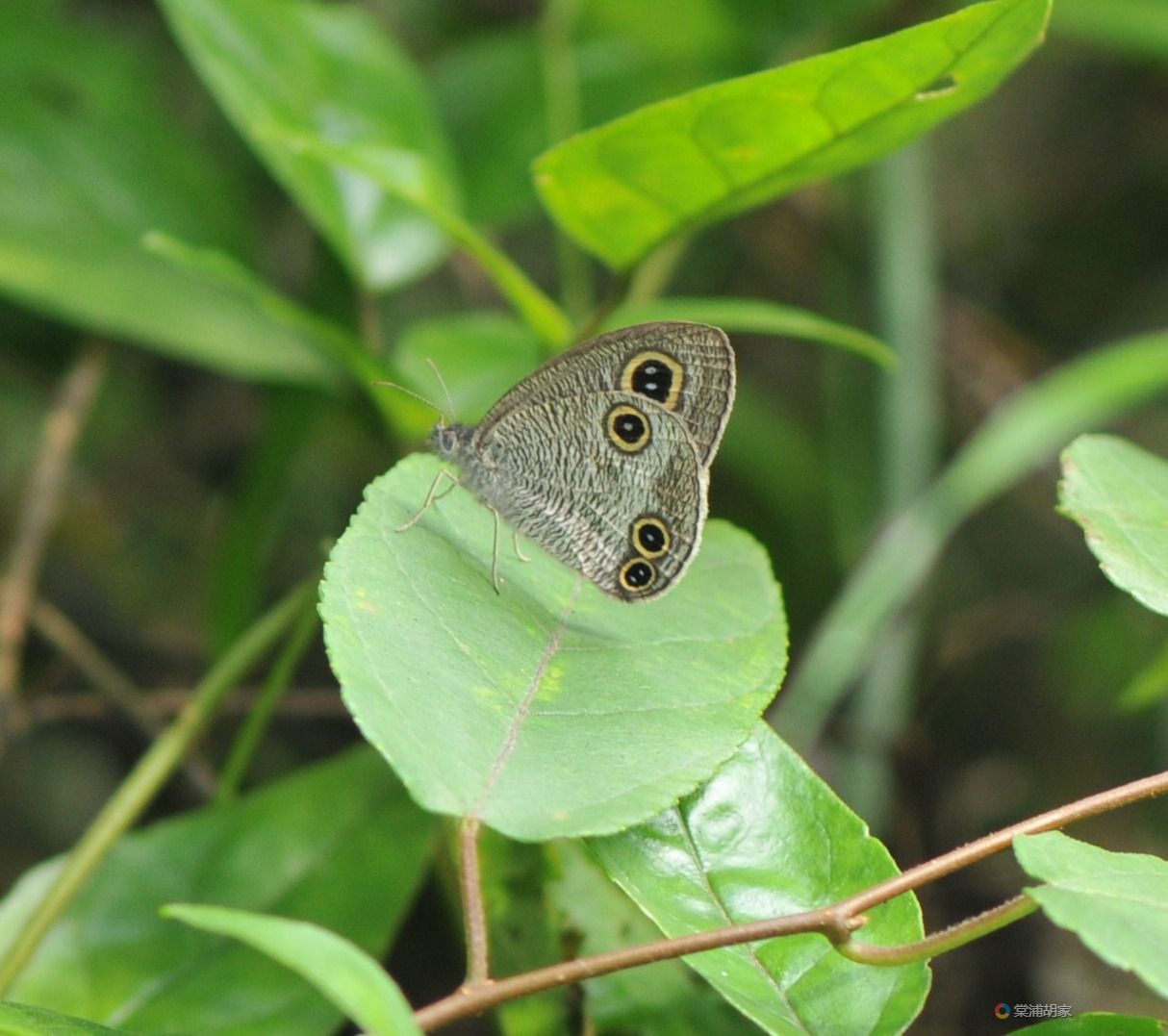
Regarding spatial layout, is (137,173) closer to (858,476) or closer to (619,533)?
(619,533)

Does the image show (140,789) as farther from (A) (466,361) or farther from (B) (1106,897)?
(B) (1106,897)

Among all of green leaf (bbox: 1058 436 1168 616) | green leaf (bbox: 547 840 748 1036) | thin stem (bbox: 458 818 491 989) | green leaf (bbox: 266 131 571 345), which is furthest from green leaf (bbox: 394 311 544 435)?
thin stem (bbox: 458 818 491 989)

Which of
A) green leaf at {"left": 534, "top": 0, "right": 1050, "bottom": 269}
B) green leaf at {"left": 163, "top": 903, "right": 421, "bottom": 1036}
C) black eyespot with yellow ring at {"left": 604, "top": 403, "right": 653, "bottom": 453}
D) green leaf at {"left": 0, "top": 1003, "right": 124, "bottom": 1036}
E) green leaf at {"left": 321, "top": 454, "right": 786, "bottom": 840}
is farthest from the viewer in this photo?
black eyespot with yellow ring at {"left": 604, "top": 403, "right": 653, "bottom": 453}

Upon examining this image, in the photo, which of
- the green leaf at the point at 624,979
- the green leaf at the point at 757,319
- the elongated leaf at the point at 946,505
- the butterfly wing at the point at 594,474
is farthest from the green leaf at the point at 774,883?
the elongated leaf at the point at 946,505

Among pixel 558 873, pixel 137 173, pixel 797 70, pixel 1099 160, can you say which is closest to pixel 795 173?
pixel 797 70

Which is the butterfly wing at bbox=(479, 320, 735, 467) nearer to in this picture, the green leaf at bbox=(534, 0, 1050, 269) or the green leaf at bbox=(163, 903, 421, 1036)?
the green leaf at bbox=(534, 0, 1050, 269)

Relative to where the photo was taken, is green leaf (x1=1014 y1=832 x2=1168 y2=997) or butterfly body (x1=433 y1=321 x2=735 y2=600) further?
butterfly body (x1=433 y1=321 x2=735 y2=600)
